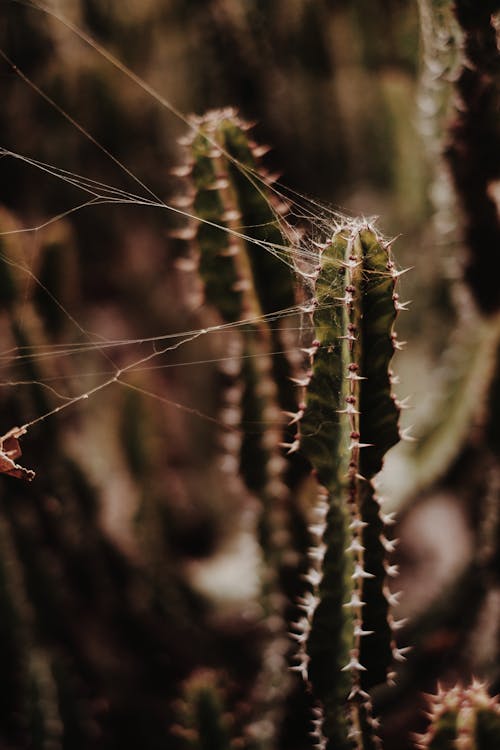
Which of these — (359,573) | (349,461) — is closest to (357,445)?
(349,461)

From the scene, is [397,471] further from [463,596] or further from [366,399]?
[366,399]

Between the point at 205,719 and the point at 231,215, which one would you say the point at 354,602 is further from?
the point at 231,215

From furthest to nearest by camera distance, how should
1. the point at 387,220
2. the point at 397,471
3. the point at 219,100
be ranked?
the point at 387,220 < the point at 219,100 < the point at 397,471

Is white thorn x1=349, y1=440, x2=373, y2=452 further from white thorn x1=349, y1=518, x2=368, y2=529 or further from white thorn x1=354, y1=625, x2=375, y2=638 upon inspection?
white thorn x1=354, y1=625, x2=375, y2=638

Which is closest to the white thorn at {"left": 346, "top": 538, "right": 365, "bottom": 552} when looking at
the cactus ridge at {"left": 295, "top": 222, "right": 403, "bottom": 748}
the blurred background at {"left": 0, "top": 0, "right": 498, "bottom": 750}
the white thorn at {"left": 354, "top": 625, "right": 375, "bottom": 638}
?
the cactus ridge at {"left": 295, "top": 222, "right": 403, "bottom": 748}

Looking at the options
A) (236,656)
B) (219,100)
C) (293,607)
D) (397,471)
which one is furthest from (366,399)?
(219,100)

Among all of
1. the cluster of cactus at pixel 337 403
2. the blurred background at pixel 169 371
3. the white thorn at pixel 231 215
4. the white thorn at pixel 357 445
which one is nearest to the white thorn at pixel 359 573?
the cluster of cactus at pixel 337 403

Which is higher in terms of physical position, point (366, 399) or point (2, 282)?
point (2, 282)
